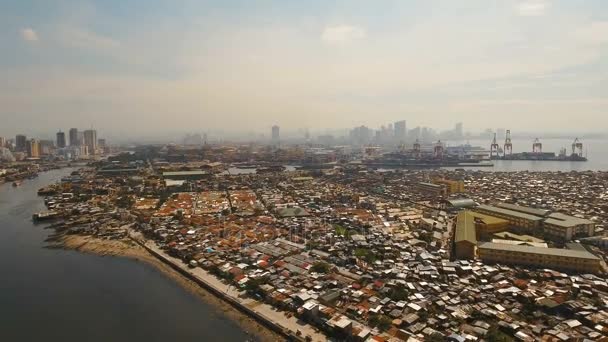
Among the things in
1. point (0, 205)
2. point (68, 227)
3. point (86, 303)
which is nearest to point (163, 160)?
point (0, 205)

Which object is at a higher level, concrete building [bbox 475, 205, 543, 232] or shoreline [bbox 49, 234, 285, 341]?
concrete building [bbox 475, 205, 543, 232]

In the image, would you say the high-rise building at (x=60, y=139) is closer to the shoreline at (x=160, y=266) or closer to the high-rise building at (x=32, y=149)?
the high-rise building at (x=32, y=149)

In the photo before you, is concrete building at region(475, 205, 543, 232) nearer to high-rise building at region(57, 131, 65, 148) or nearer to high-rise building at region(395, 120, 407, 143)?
high-rise building at region(57, 131, 65, 148)

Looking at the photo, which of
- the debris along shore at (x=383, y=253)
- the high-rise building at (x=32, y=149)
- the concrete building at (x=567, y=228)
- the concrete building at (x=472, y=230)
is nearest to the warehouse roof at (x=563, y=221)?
the concrete building at (x=567, y=228)

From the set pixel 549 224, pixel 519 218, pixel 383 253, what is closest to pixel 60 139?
pixel 383 253

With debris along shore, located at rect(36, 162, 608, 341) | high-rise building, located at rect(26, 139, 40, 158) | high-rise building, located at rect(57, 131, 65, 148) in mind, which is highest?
high-rise building, located at rect(57, 131, 65, 148)

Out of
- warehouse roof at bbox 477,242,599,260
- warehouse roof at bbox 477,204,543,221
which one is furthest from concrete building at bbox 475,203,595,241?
warehouse roof at bbox 477,242,599,260
